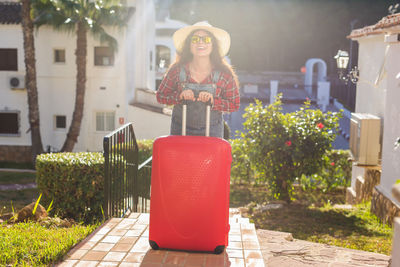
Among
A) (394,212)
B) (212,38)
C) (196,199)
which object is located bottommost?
(394,212)

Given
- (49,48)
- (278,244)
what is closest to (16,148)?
(49,48)

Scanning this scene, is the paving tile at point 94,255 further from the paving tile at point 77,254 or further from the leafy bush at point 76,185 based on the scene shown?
the leafy bush at point 76,185

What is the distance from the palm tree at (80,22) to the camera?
1917 centimetres

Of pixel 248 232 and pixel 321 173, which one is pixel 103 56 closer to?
pixel 321 173

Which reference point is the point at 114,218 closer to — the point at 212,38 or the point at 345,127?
the point at 212,38

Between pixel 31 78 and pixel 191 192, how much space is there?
57.3 ft

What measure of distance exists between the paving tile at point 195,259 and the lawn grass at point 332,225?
3.26 metres

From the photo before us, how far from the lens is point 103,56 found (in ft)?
71.0

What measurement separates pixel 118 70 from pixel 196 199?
18.2 metres

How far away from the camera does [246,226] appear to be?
4957mm

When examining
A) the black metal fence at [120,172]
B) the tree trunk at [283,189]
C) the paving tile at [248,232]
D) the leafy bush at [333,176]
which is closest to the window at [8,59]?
the leafy bush at [333,176]

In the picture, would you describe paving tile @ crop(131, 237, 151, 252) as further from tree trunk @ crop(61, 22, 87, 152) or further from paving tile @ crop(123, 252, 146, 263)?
tree trunk @ crop(61, 22, 87, 152)

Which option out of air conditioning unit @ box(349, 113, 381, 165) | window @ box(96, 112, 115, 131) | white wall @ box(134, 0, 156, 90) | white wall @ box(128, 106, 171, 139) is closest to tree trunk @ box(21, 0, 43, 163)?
window @ box(96, 112, 115, 131)

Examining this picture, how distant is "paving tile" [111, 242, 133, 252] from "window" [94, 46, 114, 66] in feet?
59.5
